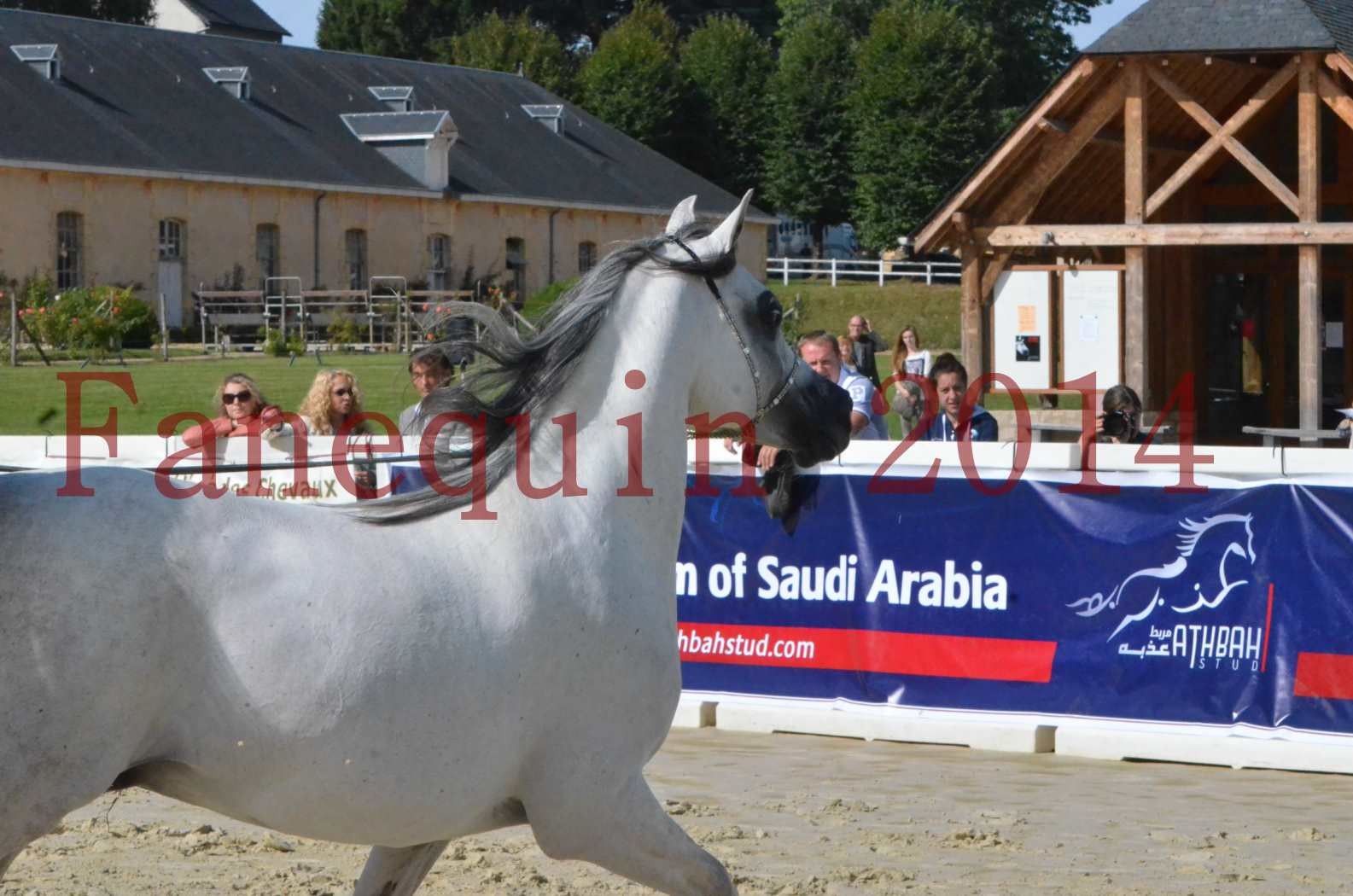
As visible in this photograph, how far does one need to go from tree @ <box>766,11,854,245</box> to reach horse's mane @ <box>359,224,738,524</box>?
56.1 m

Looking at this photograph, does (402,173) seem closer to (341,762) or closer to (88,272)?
(88,272)

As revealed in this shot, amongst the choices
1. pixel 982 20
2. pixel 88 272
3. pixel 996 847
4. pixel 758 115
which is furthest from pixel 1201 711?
pixel 982 20

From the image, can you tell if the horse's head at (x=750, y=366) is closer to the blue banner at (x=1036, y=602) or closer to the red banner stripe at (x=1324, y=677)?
the blue banner at (x=1036, y=602)

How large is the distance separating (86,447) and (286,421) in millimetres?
2478

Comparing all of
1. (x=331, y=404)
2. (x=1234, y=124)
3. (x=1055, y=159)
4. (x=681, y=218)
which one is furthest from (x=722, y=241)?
(x=1055, y=159)

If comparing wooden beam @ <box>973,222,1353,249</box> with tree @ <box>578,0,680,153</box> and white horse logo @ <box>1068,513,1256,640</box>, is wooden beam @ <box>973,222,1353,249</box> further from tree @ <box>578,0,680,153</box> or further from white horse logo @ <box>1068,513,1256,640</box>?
tree @ <box>578,0,680,153</box>

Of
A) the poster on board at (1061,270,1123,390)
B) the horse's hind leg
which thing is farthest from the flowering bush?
the horse's hind leg

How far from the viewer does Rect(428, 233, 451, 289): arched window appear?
48.0 metres

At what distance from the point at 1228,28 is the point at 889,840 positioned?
12.7m

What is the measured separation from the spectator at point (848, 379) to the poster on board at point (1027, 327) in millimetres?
8199

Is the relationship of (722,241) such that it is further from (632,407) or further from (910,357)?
(910,357)

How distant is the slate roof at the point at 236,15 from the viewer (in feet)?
233

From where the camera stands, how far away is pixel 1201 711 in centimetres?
815

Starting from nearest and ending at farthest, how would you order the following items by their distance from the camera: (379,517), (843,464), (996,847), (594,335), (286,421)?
(379,517), (594,335), (996,847), (843,464), (286,421)
